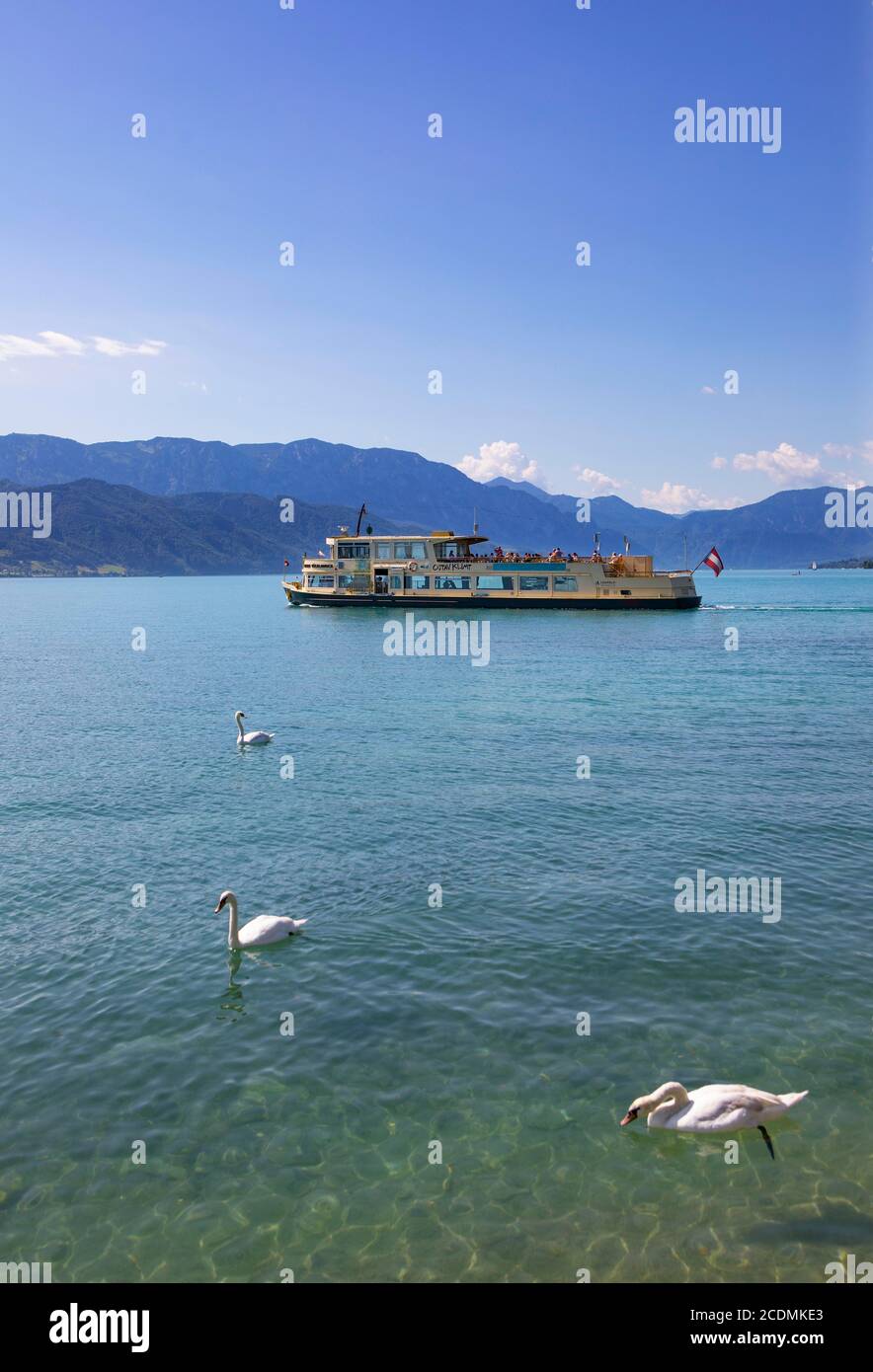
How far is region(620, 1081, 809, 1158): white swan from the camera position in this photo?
1199 cm

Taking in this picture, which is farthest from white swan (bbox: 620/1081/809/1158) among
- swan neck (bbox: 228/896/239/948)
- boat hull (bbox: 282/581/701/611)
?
boat hull (bbox: 282/581/701/611)

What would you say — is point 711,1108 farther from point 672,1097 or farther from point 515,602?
point 515,602

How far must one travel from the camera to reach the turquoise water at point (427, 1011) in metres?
10.4

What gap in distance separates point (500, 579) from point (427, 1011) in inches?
4198

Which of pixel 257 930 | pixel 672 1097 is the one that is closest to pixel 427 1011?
pixel 257 930

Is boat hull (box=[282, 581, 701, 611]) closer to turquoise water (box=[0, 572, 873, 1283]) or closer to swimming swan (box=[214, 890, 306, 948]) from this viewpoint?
turquoise water (box=[0, 572, 873, 1283])

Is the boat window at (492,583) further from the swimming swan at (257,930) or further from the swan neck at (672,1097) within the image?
the swan neck at (672,1097)

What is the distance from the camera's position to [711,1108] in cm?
1204

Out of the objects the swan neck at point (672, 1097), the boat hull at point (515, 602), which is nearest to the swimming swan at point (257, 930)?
the swan neck at point (672, 1097)

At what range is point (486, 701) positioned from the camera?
5028 cm

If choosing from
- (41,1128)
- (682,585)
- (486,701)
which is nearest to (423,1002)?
(41,1128)

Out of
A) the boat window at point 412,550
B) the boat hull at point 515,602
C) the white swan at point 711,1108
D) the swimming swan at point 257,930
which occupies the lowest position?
the white swan at point 711,1108

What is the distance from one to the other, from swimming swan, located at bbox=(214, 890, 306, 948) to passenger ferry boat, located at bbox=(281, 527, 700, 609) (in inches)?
4021

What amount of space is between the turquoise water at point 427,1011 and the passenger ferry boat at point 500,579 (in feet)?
270
